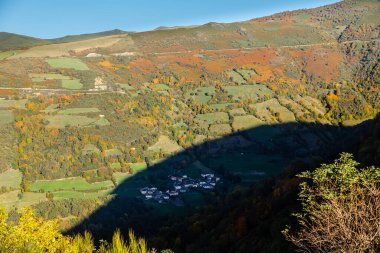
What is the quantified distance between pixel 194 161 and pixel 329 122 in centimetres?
7166

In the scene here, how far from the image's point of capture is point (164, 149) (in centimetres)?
15025

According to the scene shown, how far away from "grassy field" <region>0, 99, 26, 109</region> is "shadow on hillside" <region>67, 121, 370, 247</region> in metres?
56.2

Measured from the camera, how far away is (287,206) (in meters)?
66.2

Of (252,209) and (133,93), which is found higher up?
(133,93)

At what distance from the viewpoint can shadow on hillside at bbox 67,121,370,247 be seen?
102125mm

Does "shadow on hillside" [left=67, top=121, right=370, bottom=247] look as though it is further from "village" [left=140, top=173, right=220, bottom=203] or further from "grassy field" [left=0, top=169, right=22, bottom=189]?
"grassy field" [left=0, top=169, right=22, bottom=189]

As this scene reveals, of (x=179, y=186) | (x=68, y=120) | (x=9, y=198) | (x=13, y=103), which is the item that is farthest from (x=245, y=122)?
(x=9, y=198)

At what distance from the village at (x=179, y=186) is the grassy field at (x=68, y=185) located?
43.8 ft

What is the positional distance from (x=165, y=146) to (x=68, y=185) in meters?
44.0

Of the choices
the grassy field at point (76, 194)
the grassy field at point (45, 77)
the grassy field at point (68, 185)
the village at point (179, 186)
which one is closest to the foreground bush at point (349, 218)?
the village at point (179, 186)

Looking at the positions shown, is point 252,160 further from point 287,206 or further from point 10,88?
point 10,88

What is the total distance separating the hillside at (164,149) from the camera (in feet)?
273

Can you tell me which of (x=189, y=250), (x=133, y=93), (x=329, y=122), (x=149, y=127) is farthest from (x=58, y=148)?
(x=329, y=122)

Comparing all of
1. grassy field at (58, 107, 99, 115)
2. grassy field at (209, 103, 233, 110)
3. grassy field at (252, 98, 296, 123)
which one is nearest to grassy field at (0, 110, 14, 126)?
A: grassy field at (58, 107, 99, 115)
